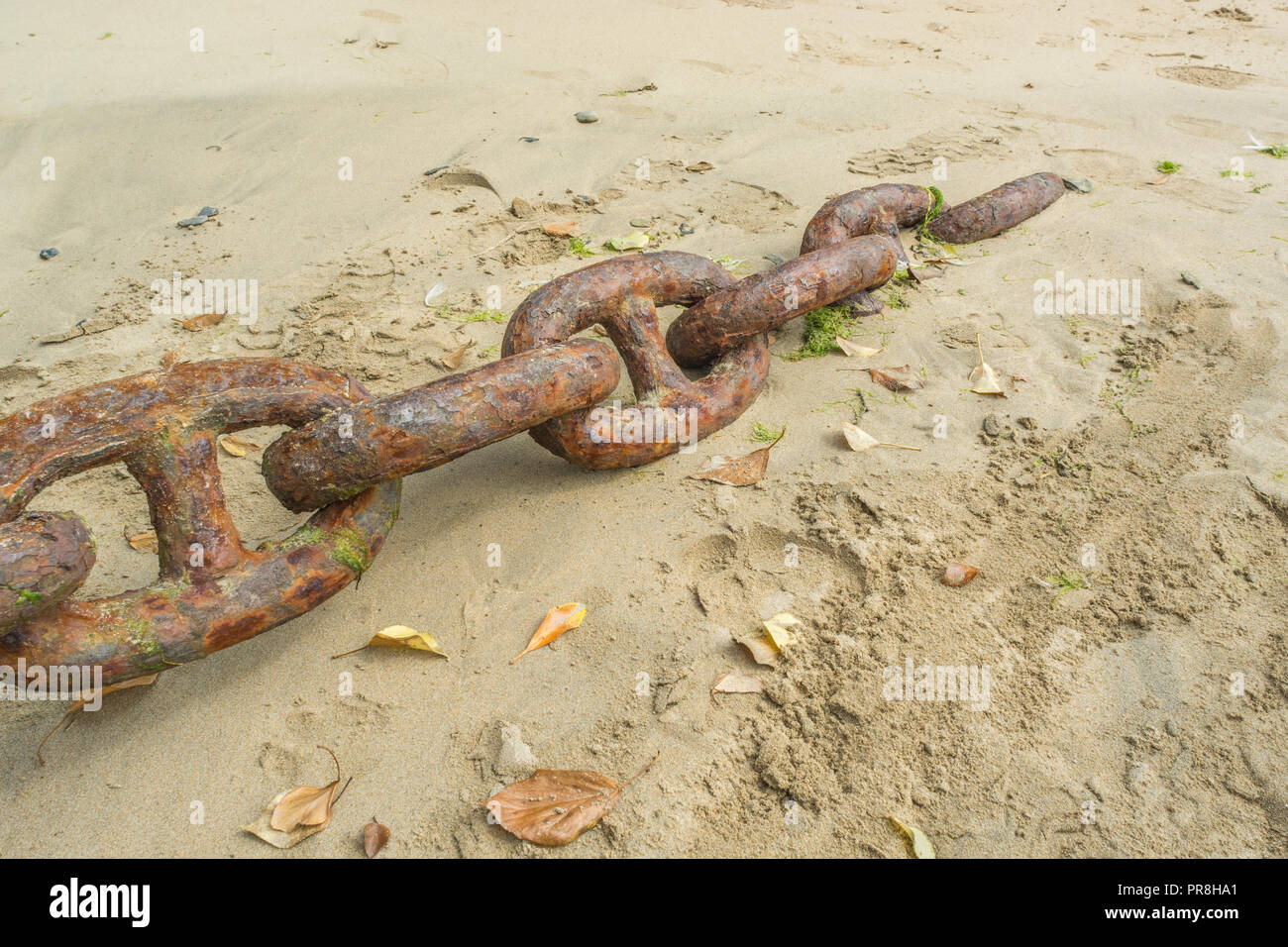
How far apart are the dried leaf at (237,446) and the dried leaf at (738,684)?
173cm

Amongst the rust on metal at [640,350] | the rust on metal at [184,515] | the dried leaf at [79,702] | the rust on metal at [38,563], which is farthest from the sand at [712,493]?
the rust on metal at [38,563]

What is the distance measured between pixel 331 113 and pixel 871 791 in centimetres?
435

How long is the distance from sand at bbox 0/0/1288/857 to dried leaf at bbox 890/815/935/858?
0.11 ft

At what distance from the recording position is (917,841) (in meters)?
1.65

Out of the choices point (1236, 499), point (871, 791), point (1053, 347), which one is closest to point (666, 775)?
point (871, 791)

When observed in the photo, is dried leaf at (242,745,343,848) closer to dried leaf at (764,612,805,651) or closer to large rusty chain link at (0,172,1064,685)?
large rusty chain link at (0,172,1064,685)

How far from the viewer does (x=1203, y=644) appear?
1965 mm

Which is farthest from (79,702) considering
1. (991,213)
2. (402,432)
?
(991,213)

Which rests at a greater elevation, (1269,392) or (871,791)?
(1269,392)

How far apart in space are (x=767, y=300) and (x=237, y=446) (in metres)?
1.74

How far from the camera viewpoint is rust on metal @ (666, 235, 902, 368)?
2.65 meters

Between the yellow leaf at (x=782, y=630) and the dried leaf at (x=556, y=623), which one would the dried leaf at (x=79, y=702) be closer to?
the dried leaf at (x=556, y=623)

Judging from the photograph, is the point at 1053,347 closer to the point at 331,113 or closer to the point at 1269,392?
A: the point at 1269,392

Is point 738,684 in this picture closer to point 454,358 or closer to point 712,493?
point 712,493
